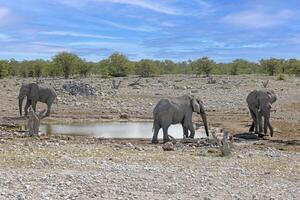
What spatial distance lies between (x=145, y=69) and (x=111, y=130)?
54.2 meters

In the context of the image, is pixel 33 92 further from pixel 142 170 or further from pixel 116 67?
pixel 116 67

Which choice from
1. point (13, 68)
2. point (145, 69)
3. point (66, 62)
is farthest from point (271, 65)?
point (13, 68)

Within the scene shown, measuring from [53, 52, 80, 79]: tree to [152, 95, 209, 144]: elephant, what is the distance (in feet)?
165

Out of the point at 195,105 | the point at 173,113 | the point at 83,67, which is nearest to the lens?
the point at 173,113

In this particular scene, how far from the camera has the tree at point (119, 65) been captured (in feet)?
246

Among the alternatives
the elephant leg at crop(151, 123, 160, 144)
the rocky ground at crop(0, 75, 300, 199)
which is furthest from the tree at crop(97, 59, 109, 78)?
the rocky ground at crop(0, 75, 300, 199)

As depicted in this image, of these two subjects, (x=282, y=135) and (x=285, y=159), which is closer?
(x=285, y=159)

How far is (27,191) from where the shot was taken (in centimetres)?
1042

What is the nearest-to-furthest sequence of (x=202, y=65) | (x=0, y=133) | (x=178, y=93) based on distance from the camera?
1. (x=0, y=133)
2. (x=178, y=93)
3. (x=202, y=65)

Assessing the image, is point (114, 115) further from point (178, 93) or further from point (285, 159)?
point (285, 159)

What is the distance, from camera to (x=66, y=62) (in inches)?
2746

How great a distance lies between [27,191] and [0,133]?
9.63 metres

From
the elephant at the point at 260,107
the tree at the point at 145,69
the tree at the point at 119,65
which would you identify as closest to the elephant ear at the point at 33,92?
the elephant at the point at 260,107

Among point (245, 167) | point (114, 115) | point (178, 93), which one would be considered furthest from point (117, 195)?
point (178, 93)
